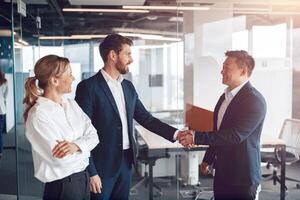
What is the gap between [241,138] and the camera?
2.50m

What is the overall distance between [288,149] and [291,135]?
0.62 feet

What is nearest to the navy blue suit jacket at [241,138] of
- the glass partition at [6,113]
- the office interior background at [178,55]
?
the office interior background at [178,55]

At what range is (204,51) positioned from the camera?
521cm

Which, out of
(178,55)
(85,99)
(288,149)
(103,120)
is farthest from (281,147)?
(85,99)

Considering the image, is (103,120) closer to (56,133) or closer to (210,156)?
(56,133)

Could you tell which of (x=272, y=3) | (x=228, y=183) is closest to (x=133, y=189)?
(x=228, y=183)

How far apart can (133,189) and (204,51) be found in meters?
→ 2.12

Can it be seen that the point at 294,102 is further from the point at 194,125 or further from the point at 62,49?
the point at 62,49

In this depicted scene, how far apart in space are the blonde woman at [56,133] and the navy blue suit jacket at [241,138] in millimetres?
923

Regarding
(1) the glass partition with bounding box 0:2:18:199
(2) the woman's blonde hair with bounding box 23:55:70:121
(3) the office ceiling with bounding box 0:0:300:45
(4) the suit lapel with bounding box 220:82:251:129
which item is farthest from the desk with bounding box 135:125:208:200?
(2) the woman's blonde hair with bounding box 23:55:70:121

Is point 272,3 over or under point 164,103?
over

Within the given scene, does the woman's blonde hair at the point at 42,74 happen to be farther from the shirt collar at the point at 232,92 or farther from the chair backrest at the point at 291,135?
the chair backrest at the point at 291,135

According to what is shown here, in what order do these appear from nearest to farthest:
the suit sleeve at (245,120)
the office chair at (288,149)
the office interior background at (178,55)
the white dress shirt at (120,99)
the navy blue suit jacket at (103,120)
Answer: the suit sleeve at (245,120), the navy blue suit jacket at (103,120), the white dress shirt at (120,99), the office chair at (288,149), the office interior background at (178,55)

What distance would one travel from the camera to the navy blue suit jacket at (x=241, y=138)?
8.19 ft
